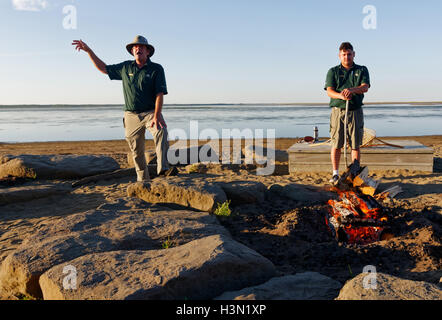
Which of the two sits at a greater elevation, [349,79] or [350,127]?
[349,79]

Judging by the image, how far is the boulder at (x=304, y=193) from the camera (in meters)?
5.15

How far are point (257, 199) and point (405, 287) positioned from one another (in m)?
2.93

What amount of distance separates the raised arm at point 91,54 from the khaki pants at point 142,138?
794 millimetres

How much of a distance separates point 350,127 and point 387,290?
354 cm

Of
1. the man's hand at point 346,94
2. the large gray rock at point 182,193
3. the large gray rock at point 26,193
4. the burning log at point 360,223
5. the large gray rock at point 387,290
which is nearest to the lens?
the large gray rock at point 387,290

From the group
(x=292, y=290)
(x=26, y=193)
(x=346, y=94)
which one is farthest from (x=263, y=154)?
(x=292, y=290)

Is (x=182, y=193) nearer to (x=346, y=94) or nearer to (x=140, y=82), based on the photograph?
(x=140, y=82)

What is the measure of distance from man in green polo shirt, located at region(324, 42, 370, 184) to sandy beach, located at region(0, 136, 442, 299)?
1078 millimetres

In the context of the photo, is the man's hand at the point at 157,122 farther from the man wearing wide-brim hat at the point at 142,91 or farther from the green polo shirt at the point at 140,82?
the green polo shirt at the point at 140,82

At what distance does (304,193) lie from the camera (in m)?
5.30

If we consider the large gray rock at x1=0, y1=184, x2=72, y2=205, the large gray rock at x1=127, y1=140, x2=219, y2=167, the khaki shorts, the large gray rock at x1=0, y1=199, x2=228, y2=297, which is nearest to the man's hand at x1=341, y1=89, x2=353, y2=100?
the khaki shorts

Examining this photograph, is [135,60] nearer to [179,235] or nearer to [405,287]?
[179,235]

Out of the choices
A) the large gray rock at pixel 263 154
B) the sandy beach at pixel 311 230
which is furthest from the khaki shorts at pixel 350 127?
the large gray rock at pixel 263 154
